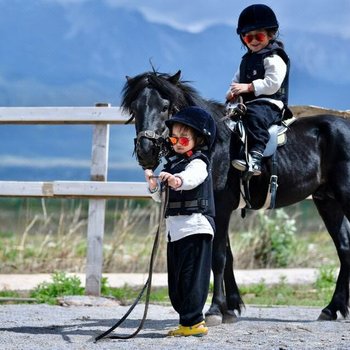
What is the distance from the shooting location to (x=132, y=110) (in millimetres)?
5848

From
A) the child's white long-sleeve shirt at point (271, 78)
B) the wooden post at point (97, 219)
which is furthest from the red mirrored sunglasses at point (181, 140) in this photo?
the wooden post at point (97, 219)

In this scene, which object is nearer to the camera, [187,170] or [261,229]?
[187,170]

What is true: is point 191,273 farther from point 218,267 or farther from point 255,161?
point 255,161

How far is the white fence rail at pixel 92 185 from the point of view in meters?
8.38

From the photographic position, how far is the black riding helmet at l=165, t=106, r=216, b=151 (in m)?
5.22

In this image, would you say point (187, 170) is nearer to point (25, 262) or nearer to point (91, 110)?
point (91, 110)

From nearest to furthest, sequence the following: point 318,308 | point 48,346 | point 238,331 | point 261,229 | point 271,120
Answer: point 48,346 → point 238,331 → point 271,120 → point 318,308 → point 261,229

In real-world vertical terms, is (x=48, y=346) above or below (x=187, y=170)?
below

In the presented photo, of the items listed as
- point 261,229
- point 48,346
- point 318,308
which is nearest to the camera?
point 48,346

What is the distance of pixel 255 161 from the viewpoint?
6074mm

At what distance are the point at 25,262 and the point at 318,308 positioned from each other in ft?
14.1

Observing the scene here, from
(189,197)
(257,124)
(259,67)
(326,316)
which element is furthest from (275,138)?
(326,316)

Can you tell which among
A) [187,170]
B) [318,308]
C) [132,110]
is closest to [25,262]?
[318,308]

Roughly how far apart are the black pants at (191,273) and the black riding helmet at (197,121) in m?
0.67
